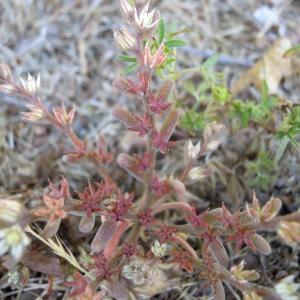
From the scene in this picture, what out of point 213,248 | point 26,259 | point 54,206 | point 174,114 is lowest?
point 26,259

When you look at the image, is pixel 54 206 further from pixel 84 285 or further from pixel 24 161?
pixel 24 161

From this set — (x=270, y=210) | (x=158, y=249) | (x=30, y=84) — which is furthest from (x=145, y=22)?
(x=158, y=249)

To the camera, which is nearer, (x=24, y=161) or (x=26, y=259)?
(x=26, y=259)

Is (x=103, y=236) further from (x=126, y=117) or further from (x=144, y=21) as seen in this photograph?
(x=144, y=21)

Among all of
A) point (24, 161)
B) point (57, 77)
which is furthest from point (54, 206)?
point (57, 77)

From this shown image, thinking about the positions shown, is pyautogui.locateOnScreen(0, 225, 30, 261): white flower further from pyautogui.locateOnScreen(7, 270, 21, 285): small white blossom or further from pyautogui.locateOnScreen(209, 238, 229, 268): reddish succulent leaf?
pyautogui.locateOnScreen(209, 238, 229, 268): reddish succulent leaf

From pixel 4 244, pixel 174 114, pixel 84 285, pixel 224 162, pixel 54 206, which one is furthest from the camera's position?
pixel 224 162

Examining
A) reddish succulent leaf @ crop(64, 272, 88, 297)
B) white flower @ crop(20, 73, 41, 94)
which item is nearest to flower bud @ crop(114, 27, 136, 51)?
white flower @ crop(20, 73, 41, 94)
